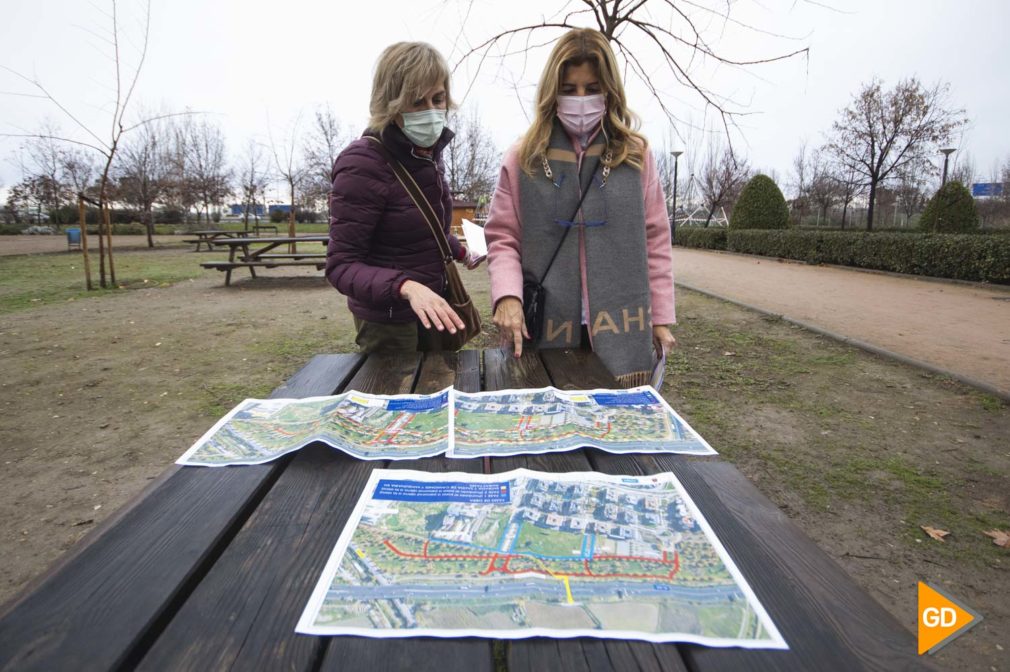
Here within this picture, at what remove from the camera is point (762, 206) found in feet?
57.8

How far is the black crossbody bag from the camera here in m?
1.86

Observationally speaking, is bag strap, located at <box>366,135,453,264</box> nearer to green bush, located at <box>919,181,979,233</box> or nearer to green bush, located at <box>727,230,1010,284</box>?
green bush, located at <box>727,230,1010,284</box>

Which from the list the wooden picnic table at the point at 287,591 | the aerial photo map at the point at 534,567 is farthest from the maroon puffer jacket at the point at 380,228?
the aerial photo map at the point at 534,567

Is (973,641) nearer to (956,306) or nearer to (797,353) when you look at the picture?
(797,353)

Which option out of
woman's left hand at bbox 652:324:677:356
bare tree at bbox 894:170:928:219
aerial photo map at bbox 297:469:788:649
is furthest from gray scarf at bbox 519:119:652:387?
bare tree at bbox 894:170:928:219

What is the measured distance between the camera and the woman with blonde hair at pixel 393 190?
5.79 ft

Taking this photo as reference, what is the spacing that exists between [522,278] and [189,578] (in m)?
1.31

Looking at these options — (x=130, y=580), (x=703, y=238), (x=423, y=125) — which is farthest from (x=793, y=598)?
(x=703, y=238)

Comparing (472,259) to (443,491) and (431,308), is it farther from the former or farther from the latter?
(443,491)

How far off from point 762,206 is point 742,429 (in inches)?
642

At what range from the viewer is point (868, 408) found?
3.72 meters

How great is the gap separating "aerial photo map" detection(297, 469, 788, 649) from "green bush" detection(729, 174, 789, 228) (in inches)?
737

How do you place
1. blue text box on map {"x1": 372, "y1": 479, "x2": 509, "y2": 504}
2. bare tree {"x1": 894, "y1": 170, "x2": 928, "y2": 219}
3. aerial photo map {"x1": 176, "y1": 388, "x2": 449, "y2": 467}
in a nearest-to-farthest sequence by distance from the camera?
blue text box on map {"x1": 372, "y1": 479, "x2": 509, "y2": 504}, aerial photo map {"x1": 176, "y1": 388, "x2": 449, "y2": 467}, bare tree {"x1": 894, "y1": 170, "x2": 928, "y2": 219}

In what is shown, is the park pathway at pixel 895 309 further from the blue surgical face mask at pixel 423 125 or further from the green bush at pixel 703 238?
the green bush at pixel 703 238
